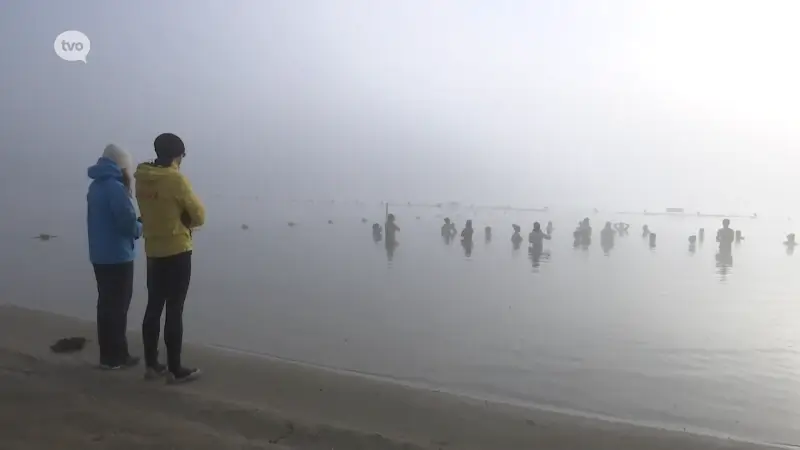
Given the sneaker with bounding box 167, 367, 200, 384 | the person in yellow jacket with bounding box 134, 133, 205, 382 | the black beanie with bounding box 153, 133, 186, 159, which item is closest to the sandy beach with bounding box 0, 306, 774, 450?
the sneaker with bounding box 167, 367, 200, 384

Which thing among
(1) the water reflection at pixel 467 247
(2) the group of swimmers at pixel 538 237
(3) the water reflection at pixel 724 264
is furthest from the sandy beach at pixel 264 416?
(2) the group of swimmers at pixel 538 237

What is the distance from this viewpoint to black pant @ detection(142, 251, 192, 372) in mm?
4230

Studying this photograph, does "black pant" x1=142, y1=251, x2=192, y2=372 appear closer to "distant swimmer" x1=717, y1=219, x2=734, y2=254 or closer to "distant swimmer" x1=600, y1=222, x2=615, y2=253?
"distant swimmer" x1=717, y1=219, x2=734, y2=254

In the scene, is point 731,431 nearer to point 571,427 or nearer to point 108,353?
point 571,427

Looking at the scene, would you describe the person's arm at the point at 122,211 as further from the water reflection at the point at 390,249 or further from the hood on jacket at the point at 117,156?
the water reflection at the point at 390,249

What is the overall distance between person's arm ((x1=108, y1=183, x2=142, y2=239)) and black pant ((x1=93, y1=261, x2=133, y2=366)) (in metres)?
0.31

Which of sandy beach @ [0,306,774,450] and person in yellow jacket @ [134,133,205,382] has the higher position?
person in yellow jacket @ [134,133,205,382]

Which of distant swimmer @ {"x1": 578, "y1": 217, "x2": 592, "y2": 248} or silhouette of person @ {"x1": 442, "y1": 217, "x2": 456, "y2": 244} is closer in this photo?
distant swimmer @ {"x1": 578, "y1": 217, "x2": 592, "y2": 248}

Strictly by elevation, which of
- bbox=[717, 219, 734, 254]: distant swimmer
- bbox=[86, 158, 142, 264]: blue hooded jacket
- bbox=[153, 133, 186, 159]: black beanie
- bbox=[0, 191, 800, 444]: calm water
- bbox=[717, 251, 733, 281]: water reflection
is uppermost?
bbox=[153, 133, 186, 159]: black beanie

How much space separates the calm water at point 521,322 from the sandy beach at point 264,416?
3.54 feet

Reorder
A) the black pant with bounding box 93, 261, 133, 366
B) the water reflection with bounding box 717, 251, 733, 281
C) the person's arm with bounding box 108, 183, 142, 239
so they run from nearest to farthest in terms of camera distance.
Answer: the person's arm with bounding box 108, 183, 142, 239 < the black pant with bounding box 93, 261, 133, 366 < the water reflection with bounding box 717, 251, 733, 281

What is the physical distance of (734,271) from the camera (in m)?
18.0

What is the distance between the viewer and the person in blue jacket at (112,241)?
15.1 ft

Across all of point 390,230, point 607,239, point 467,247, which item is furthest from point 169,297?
point 607,239
